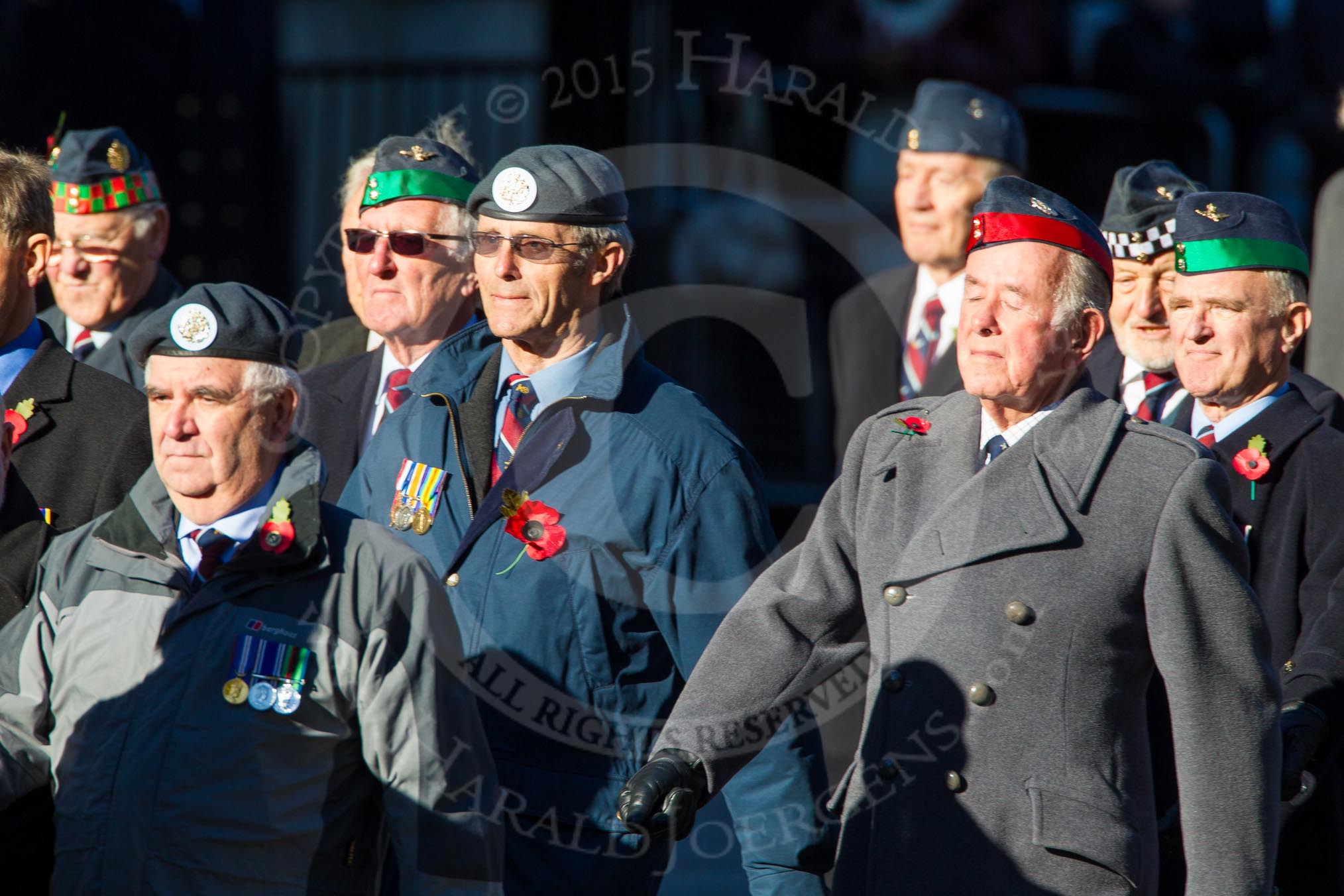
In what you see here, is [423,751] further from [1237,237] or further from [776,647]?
[1237,237]

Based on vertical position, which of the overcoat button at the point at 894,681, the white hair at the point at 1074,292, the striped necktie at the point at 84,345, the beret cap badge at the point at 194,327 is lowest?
the overcoat button at the point at 894,681

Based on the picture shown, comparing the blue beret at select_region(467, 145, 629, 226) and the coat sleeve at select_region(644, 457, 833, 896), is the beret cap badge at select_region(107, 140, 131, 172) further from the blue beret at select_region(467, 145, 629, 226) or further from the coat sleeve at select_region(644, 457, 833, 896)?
the coat sleeve at select_region(644, 457, 833, 896)

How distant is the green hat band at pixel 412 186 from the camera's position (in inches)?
183

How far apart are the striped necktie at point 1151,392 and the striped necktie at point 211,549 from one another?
229cm

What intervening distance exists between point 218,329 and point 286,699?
68 cm

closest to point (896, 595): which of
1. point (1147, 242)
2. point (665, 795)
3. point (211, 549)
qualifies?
point (665, 795)

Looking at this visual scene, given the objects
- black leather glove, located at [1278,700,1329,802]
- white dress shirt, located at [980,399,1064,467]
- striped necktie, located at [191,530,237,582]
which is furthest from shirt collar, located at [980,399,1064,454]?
striped necktie, located at [191,530,237,582]

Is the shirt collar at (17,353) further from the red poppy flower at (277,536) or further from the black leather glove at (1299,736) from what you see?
the black leather glove at (1299,736)

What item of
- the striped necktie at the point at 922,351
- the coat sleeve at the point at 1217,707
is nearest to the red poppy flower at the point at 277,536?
the coat sleeve at the point at 1217,707

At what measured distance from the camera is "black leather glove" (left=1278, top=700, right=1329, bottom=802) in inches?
133

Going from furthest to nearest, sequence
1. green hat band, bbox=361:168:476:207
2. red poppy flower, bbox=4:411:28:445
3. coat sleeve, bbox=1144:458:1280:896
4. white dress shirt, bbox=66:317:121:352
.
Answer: white dress shirt, bbox=66:317:121:352, green hat band, bbox=361:168:476:207, red poppy flower, bbox=4:411:28:445, coat sleeve, bbox=1144:458:1280:896

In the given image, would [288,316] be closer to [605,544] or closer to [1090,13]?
[605,544]

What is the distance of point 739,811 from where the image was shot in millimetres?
3639

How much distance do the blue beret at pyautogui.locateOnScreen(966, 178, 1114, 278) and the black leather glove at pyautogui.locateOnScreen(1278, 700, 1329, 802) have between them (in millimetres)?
926
